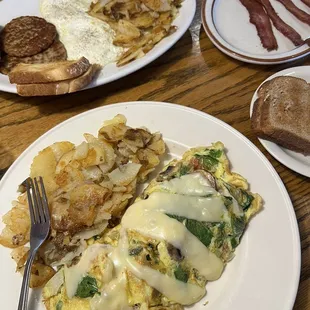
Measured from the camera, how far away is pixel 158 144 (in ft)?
7.01

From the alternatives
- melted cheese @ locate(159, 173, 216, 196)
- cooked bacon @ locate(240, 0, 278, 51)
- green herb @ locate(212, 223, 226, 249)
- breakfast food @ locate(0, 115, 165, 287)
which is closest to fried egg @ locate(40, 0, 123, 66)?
breakfast food @ locate(0, 115, 165, 287)

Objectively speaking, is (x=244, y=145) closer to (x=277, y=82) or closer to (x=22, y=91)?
(x=277, y=82)

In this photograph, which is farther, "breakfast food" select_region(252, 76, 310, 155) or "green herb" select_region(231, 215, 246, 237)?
"breakfast food" select_region(252, 76, 310, 155)

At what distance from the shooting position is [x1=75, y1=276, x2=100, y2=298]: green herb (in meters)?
1.66

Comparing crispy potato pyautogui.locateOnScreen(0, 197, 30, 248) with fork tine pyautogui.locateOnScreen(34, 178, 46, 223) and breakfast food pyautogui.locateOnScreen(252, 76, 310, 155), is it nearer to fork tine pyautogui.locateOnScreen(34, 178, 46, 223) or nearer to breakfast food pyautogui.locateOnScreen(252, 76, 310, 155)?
fork tine pyautogui.locateOnScreen(34, 178, 46, 223)

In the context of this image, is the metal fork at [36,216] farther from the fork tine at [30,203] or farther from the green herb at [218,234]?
the green herb at [218,234]

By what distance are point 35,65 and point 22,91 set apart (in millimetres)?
179

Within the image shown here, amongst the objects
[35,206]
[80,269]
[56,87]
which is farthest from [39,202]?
[56,87]

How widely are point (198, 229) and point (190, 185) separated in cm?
20

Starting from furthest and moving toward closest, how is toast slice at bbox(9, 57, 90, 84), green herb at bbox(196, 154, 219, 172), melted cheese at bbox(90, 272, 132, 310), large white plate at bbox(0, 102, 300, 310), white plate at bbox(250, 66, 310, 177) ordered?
1. toast slice at bbox(9, 57, 90, 84)
2. white plate at bbox(250, 66, 310, 177)
3. green herb at bbox(196, 154, 219, 172)
4. large white plate at bbox(0, 102, 300, 310)
5. melted cheese at bbox(90, 272, 132, 310)

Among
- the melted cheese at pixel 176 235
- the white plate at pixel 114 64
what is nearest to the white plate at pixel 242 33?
the white plate at pixel 114 64

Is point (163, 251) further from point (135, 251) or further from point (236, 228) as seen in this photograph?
point (236, 228)

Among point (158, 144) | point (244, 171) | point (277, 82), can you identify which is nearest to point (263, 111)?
point (277, 82)

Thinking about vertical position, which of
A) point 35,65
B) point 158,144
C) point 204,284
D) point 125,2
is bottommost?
point 204,284
